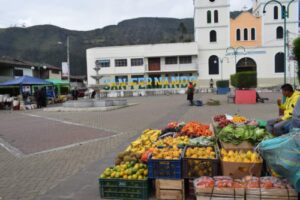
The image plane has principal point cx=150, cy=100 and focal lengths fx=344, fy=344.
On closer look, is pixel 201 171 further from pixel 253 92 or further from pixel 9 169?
pixel 253 92

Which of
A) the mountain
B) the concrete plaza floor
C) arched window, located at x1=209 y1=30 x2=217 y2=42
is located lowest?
the concrete plaza floor

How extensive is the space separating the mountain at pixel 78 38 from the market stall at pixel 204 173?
330ft

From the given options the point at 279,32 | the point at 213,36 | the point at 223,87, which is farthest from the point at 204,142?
the point at 279,32

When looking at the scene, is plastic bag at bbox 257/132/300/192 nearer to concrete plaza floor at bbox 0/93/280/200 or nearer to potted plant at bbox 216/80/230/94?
concrete plaza floor at bbox 0/93/280/200

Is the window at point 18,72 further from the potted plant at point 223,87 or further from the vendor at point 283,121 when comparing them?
the vendor at point 283,121

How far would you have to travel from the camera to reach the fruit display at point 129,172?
17.8 ft

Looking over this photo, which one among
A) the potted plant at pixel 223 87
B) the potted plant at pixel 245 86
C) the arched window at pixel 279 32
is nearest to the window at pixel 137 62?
the potted plant at pixel 223 87

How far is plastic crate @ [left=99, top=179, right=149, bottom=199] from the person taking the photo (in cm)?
527

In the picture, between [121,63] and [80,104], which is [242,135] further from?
[121,63]

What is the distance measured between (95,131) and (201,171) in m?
8.17

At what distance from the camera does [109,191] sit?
214 inches

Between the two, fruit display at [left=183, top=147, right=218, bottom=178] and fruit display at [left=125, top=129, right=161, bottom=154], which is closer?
fruit display at [left=183, top=147, right=218, bottom=178]

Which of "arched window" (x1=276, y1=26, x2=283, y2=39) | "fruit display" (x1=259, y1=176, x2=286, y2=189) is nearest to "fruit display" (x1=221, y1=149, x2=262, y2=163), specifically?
"fruit display" (x1=259, y1=176, x2=286, y2=189)

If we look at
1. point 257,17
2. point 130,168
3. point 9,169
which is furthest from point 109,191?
point 257,17
